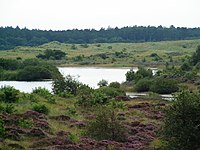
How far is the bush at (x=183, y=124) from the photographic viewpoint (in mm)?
25750

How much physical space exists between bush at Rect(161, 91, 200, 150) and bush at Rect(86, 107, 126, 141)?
4.18 meters

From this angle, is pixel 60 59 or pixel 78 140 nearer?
pixel 78 140

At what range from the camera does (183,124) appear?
86.6ft

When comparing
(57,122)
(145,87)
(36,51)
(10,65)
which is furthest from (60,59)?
(57,122)

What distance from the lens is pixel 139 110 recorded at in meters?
46.5

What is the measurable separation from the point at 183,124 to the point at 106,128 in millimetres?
6121

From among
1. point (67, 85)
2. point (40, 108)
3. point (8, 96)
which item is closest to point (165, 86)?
point (67, 85)

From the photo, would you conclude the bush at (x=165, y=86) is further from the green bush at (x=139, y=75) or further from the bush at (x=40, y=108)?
the bush at (x=40, y=108)

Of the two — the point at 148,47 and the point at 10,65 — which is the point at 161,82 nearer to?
the point at 10,65

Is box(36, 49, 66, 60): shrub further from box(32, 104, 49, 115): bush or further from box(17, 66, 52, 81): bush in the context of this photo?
box(32, 104, 49, 115): bush

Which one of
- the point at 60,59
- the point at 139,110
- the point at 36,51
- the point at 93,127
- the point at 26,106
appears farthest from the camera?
the point at 36,51

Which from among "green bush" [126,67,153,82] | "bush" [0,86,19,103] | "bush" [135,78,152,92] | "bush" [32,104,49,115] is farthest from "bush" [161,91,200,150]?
"green bush" [126,67,153,82]

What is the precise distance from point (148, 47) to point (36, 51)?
50.5m

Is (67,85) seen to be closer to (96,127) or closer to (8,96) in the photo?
(8,96)
